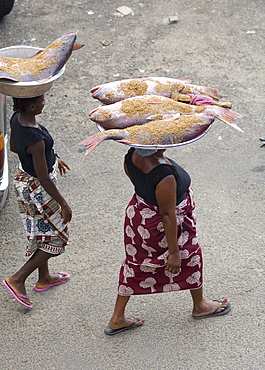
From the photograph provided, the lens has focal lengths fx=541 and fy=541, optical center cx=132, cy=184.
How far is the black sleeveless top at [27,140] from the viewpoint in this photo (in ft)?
10.6

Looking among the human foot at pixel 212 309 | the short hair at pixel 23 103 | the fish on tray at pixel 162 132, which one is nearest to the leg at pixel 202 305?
the human foot at pixel 212 309

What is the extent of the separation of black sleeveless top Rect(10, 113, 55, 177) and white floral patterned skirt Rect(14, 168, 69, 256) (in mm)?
91

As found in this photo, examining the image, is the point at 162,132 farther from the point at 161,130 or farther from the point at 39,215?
the point at 39,215

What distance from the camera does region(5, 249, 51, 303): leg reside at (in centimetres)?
366

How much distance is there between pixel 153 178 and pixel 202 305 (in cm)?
110

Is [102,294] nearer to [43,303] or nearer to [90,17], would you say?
[43,303]

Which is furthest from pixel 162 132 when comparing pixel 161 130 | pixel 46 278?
pixel 46 278

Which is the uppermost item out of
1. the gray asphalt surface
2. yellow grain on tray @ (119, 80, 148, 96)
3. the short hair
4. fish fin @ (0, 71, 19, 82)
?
fish fin @ (0, 71, 19, 82)

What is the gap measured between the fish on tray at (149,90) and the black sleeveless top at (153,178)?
13.1 inches

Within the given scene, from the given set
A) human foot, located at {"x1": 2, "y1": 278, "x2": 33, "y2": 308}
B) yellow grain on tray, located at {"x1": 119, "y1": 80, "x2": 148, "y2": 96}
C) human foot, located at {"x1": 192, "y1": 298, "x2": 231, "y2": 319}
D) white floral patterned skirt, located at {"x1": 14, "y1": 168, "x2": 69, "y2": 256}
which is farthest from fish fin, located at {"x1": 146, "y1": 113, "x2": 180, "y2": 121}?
human foot, located at {"x1": 2, "y1": 278, "x2": 33, "y2": 308}

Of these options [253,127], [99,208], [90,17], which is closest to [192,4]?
[90,17]

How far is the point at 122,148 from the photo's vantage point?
5.49 metres

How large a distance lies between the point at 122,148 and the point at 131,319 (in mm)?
2281

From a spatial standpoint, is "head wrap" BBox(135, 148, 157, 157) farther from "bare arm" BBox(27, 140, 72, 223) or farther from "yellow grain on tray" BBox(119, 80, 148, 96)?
"bare arm" BBox(27, 140, 72, 223)
